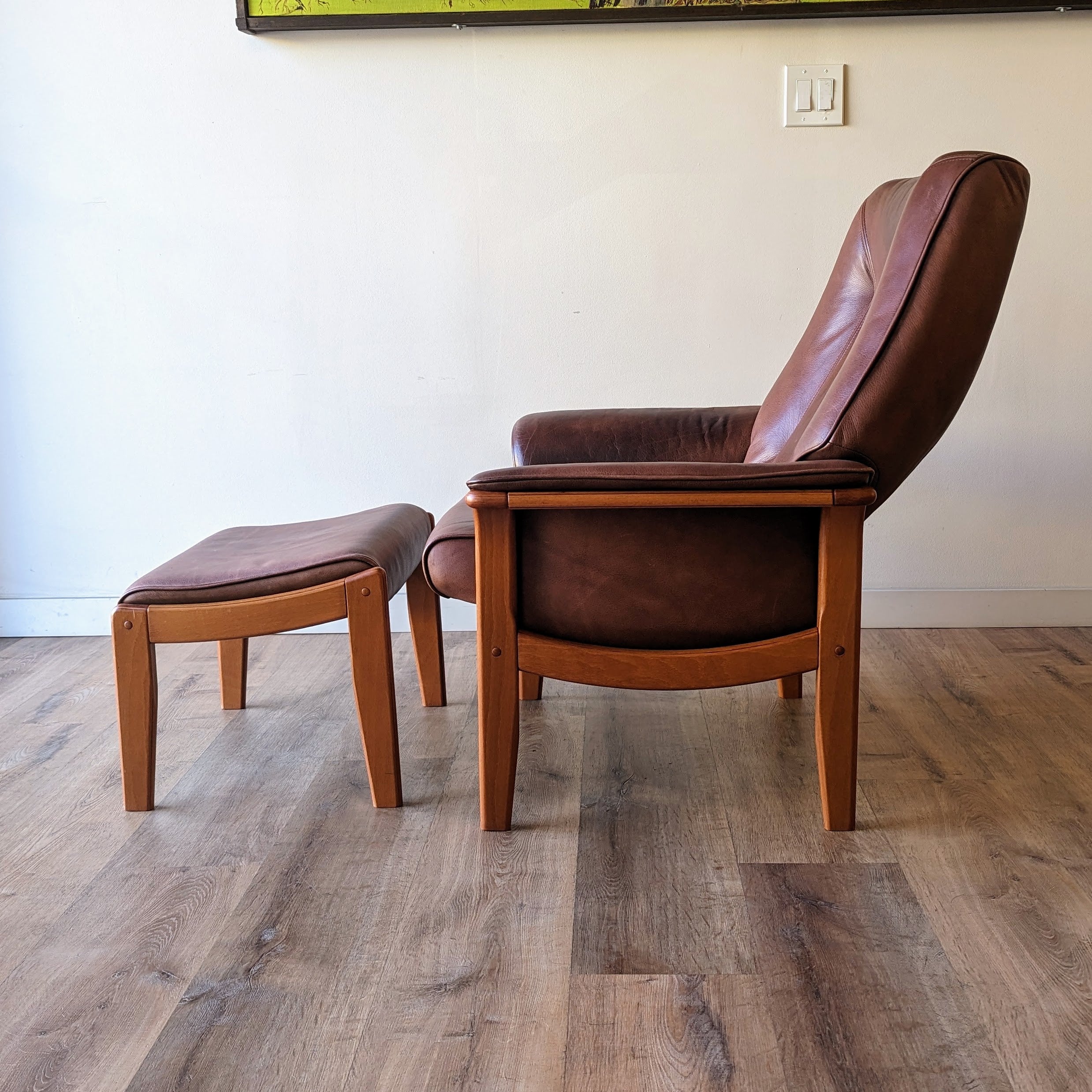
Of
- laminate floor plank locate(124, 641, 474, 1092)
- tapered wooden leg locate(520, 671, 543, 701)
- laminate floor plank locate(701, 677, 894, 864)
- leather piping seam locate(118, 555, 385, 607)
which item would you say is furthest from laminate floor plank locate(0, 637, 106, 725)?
laminate floor plank locate(701, 677, 894, 864)

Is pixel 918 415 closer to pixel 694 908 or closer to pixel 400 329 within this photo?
pixel 694 908

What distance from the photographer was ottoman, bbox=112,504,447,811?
5.70 feet

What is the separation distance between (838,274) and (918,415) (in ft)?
1.99

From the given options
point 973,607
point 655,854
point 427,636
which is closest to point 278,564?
point 427,636

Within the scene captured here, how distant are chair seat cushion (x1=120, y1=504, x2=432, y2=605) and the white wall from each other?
786 millimetres

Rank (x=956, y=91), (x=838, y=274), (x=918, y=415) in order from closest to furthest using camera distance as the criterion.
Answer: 1. (x=918, y=415)
2. (x=838, y=274)
3. (x=956, y=91)

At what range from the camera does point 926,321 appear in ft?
4.99

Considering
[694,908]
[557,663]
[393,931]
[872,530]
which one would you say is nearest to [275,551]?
[557,663]

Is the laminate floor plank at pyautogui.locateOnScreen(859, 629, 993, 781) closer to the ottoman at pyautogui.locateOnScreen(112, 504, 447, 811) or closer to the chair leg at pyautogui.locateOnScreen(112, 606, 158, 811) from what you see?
the ottoman at pyautogui.locateOnScreen(112, 504, 447, 811)

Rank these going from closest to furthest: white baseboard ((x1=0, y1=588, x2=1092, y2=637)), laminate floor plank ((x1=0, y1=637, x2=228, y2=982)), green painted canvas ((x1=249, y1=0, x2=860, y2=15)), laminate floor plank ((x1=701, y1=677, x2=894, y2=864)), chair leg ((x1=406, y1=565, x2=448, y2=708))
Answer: laminate floor plank ((x1=0, y1=637, x2=228, y2=982)) → laminate floor plank ((x1=701, y1=677, x2=894, y2=864)) → chair leg ((x1=406, y1=565, x2=448, y2=708)) → green painted canvas ((x1=249, y1=0, x2=860, y2=15)) → white baseboard ((x1=0, y1=588, x2=1092, y2=637))

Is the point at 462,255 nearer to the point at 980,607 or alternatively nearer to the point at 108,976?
the point at 980,607

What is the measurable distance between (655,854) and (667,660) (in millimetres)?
286

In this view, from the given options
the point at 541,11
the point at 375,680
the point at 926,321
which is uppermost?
the point at 541,11

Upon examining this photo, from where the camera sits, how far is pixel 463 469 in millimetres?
2777
